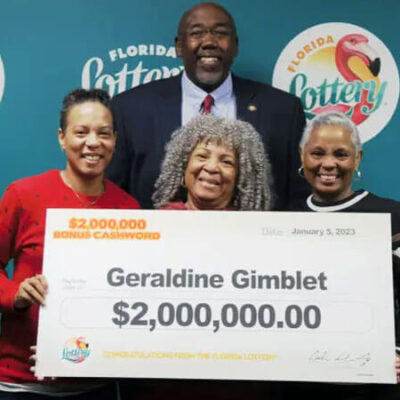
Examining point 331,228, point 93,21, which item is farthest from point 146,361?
point 93,21

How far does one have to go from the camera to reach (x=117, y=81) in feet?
8.07

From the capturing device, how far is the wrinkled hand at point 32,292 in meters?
1.77

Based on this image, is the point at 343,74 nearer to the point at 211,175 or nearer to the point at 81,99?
the point at 211,175

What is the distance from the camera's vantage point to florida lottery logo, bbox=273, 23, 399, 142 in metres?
2.43

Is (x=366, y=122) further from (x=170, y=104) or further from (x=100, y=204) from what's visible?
(x=100, y=204)

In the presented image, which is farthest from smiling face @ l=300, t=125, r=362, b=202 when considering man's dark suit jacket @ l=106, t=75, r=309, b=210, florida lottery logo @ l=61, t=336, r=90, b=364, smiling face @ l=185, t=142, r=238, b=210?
florida lottery logo @ l=61, t=336, r=90, b=364

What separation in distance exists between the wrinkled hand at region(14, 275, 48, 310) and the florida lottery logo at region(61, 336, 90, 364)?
145 mm

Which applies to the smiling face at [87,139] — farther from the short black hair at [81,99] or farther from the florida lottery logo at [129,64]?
the florida lottery logo at [129,64]

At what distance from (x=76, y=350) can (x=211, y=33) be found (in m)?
1.26

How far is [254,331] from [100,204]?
65cm

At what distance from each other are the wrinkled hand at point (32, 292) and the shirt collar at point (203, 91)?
0.98 meters

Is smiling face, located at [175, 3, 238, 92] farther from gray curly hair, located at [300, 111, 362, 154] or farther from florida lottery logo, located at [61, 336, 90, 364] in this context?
florida lottery logo, located at [61, 336, 90, 364]

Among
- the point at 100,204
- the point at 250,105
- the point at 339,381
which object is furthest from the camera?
the point at 250,105

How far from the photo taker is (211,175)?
6.30 feet
